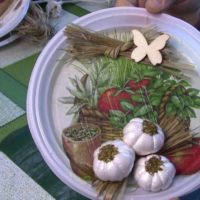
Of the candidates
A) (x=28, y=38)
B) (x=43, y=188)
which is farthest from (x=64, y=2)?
(x=43, y=188)

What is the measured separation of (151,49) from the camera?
19.4 inches

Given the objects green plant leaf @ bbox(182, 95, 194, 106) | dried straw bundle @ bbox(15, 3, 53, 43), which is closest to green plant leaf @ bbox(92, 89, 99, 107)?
green plant leaf @ bbox(182, 95, 194, 106)

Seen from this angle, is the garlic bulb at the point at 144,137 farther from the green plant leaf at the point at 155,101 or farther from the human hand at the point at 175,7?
the human hand at the point at 175,7

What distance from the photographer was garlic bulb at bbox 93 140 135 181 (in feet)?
1.32

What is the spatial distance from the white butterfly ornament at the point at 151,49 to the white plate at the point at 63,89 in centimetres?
3

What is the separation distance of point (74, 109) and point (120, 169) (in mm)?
110

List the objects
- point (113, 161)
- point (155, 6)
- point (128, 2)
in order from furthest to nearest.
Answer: point (128, 2) < point (155, 6) < point (113, 161)

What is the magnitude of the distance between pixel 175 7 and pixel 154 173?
0.32m

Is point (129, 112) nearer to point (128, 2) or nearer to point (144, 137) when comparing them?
point (144, 137)

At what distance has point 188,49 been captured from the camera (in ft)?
1.67

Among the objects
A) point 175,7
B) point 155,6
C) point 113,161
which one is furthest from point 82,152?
point 175,7

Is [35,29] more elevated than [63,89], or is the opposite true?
[63,89]

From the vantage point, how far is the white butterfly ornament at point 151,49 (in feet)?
1.61

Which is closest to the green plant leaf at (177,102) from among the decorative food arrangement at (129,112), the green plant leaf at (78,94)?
the decorative food arrangement at (129,112)
